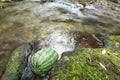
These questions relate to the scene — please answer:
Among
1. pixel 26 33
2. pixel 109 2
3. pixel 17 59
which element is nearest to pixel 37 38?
pixel 26 33

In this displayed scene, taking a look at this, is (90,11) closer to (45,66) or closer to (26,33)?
(26,33)

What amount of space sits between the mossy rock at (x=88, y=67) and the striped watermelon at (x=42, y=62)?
0.43m

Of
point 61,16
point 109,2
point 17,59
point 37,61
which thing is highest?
point 37,61

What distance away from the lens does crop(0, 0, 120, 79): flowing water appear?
731 cm

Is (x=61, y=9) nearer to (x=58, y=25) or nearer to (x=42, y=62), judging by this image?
(x=58, y=25)

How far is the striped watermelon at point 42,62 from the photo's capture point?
5.08 meters

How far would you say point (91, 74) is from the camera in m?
4.38

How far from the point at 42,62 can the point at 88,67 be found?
1276 mm

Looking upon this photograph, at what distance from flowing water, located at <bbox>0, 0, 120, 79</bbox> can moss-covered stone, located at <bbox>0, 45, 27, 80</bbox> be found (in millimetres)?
324

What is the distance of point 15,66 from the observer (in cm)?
560

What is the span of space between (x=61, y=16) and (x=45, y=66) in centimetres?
522

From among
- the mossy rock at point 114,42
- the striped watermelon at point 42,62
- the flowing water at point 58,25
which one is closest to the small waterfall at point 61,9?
the flowing water at point 58,25

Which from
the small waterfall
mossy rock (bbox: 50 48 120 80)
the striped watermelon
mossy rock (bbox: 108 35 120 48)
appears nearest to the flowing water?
the small waterfall

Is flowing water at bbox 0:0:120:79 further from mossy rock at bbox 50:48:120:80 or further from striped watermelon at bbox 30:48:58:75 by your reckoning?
mossy rock at bbox 50:48:120:80
